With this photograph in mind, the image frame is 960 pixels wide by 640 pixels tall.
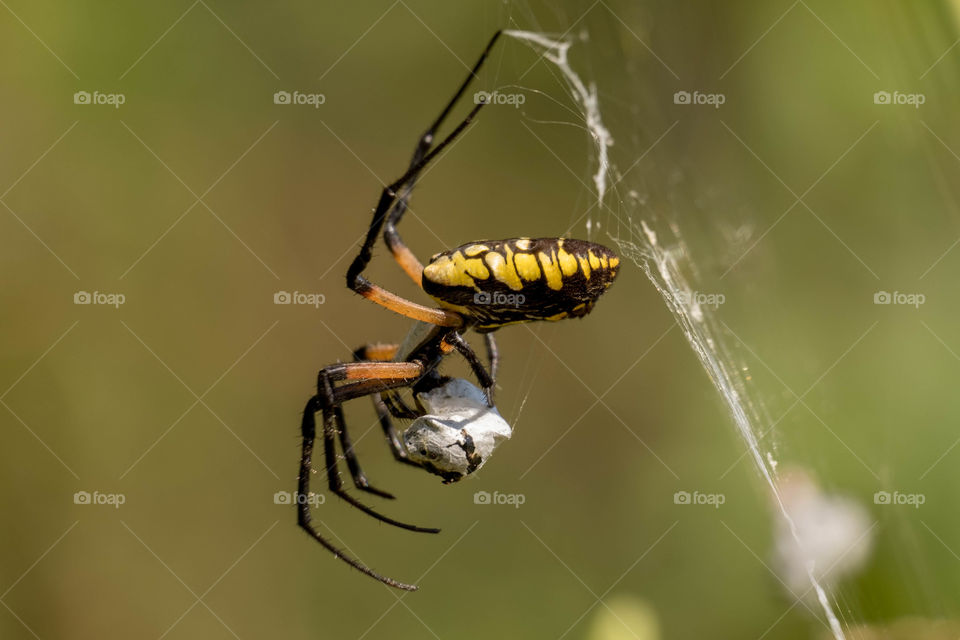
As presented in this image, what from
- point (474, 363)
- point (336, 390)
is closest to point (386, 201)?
point (474, 363)

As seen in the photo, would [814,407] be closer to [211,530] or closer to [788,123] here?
[788,123]

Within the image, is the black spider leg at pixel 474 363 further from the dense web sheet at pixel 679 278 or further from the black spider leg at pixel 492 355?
the dense web sheet at pixel 679 278

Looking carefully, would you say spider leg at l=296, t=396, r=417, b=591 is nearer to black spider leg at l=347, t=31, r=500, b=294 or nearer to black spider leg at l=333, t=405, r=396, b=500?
black spider leg at l=333, t=405, r=396, b=500

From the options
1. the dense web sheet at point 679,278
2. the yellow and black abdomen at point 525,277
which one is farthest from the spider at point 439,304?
the dense web sheet at point 679,278

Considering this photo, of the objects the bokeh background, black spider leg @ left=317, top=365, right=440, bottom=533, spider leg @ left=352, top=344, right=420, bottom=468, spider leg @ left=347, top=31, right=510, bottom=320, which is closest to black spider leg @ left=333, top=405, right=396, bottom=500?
black spider leg @ left=317, top=365, right=440, bottom=533

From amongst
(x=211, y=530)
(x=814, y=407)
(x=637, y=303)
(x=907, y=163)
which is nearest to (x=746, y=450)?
(x=814, y=407)

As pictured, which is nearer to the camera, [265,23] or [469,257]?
[469,257]
